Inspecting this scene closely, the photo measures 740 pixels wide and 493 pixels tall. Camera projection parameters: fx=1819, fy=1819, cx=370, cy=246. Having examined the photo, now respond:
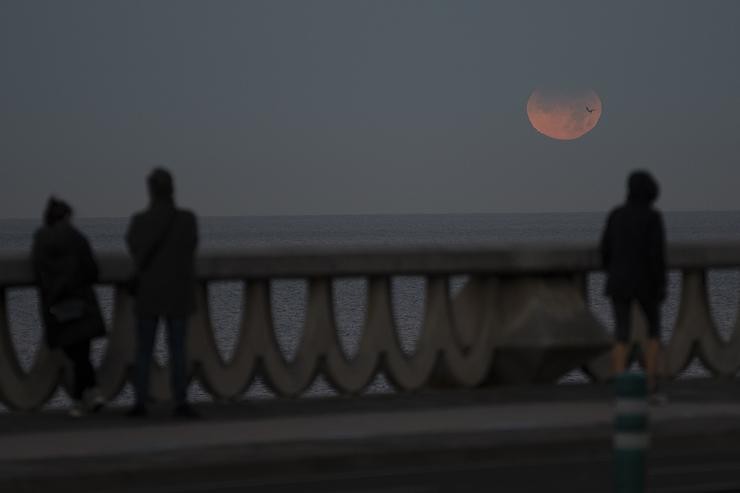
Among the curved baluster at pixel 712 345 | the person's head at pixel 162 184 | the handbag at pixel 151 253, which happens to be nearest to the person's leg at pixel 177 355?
the handbag at pixel 151 253

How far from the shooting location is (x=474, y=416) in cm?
1247

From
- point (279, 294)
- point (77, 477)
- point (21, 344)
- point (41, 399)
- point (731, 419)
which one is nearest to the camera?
point (77, 477)

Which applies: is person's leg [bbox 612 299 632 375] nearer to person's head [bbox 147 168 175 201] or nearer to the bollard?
person's head [bbox 147 168 175 201]

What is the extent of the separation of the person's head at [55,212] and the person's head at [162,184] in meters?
0.66

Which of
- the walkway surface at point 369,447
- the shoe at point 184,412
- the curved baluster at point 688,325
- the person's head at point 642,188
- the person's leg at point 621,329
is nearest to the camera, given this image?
the walkway surface at point 369,447

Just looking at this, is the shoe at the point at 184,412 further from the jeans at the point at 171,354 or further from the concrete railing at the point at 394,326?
the concrete railing at the point at 394,326

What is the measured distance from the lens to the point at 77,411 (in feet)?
41.9

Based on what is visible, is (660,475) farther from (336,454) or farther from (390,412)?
(390,412)

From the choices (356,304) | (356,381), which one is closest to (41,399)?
(356,381)

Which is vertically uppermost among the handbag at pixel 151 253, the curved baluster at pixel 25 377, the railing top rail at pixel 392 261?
the handbag at pixel 151 253

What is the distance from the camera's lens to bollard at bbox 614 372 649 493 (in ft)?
22.8

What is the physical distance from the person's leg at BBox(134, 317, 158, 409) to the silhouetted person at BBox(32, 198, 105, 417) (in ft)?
0.91

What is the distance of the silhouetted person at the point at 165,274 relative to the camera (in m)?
12.6

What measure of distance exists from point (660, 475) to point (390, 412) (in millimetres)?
2930
